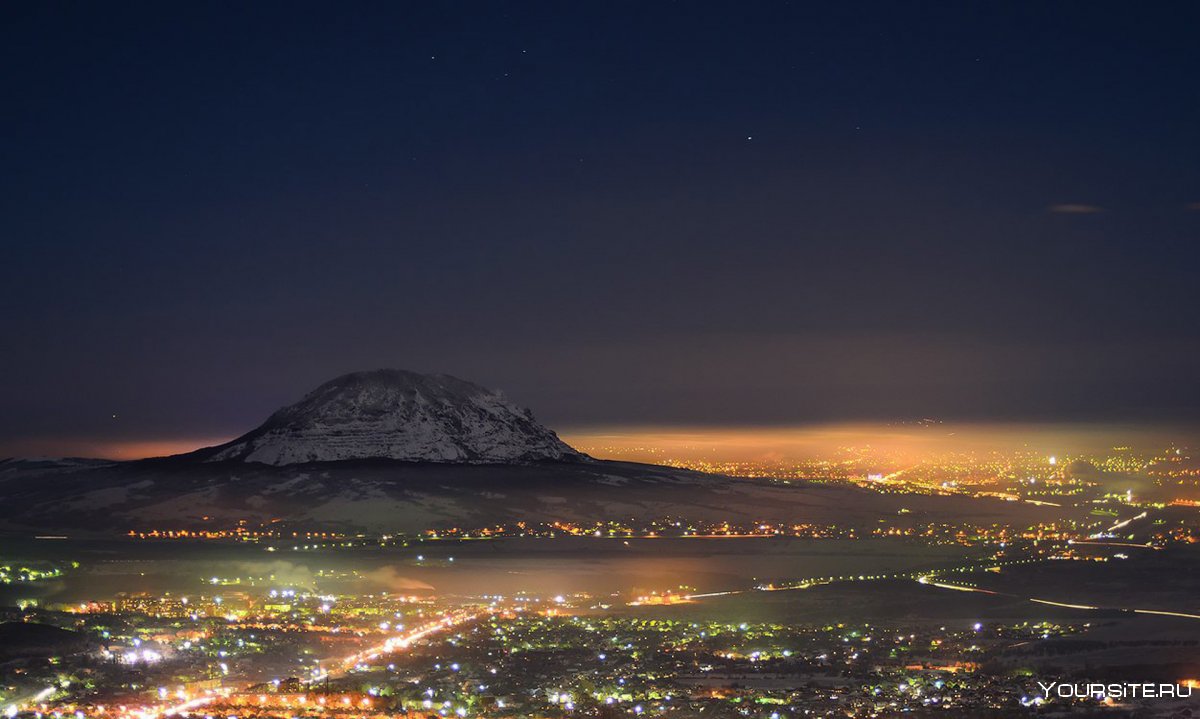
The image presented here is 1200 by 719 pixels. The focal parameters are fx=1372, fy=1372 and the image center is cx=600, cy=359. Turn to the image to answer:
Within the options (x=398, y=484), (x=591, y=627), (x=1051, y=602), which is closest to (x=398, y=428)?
(x=398, y=484)

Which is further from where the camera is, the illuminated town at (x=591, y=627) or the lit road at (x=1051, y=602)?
the lit road at (x=1051, y=602)

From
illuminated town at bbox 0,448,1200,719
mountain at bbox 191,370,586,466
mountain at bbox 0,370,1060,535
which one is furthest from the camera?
mountain at bbox 191,370,586,466

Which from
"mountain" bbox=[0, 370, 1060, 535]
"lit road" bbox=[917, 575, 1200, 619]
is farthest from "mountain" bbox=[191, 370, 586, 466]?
"lit road" bbox=[917, 575, 1200, 619]

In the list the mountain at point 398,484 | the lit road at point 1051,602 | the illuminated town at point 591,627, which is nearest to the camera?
the illuminated town at point 591,627

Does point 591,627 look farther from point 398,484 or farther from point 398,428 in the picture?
point 398,428

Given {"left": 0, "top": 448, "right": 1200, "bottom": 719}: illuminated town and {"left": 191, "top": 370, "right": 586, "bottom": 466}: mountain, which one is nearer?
{"left": 0, "top": 448, "right": 1200, "bottom": 719}: illuminated town

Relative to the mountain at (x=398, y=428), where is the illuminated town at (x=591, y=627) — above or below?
below

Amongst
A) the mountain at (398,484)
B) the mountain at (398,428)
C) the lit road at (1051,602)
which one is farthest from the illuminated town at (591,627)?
the mountain at (398,428)

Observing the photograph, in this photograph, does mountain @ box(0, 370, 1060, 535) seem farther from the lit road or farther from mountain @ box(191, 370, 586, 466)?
the lit road

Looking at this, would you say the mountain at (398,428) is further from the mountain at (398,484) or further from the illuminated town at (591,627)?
the illuminated town at (591,627)

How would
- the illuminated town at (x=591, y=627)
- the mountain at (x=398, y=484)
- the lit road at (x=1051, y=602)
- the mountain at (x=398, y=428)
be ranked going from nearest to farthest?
the illuminated town at (x=591, y=627) < the lit road at (x=1051, y=602) < the mountain at (x=398, y=484) < the mountain at (x=398, y=428)
